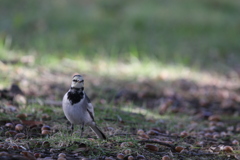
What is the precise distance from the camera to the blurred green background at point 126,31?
30.7 feet

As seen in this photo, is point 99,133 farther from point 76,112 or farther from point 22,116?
point 22,116

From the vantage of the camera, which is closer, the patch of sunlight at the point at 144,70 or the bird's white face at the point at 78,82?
the bird's white face at the point at 78,82

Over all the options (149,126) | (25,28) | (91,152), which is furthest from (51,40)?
(91,152)

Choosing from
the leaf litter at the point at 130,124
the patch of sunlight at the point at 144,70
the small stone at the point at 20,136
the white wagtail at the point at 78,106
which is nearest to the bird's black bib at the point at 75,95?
the white wagtail at the point at 78,106

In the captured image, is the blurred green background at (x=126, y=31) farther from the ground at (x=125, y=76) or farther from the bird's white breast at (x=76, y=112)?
the bird's white breast at (x=76, y=112)

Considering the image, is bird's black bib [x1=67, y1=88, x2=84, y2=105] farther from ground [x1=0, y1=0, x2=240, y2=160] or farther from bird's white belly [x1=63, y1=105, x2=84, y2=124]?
ground [x1=0, y1=0, x2=240, y2=160]

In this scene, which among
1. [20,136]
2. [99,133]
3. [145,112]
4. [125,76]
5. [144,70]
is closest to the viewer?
[20,136]

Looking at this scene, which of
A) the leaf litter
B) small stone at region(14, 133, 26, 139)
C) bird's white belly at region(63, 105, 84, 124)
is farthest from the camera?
bird's white belly at region(63, 105, 84, 124)

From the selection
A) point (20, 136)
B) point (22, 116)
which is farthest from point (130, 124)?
point (20, 136)

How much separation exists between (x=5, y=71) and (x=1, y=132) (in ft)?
9.37

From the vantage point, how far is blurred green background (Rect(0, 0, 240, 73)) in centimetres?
935

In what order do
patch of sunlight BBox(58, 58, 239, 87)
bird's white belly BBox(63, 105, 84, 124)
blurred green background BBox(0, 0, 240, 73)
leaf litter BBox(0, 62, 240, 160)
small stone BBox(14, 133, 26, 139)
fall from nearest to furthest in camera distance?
leaf litter BBox(0, 62, 240, 160) < small stone BBox(14, 133, 26, 139) < bird's white belly BBox(63, 105, 84, 124) < patch of sunlight BBox(58, 58, 239, 87) < blurred green background BBox(0, 0, 240, 73)

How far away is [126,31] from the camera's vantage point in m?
10.9

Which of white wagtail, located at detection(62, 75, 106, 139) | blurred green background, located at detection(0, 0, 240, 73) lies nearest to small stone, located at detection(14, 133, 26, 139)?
white wagtail, located at detection(62, 75, 106, 139)
